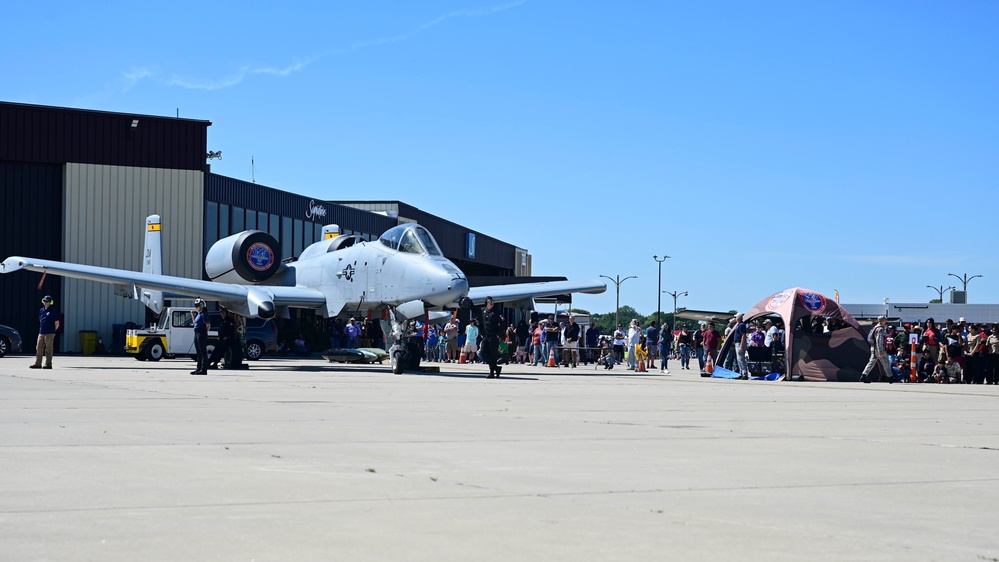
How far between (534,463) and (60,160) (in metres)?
39.4

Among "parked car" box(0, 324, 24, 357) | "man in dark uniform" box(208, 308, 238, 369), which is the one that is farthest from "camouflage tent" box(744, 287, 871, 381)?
"parked car" box(0, 324, 24, 357)

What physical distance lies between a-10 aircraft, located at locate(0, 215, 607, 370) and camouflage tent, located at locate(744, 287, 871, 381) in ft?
22.2

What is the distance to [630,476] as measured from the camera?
701 cm

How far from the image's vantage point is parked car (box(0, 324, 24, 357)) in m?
36.8

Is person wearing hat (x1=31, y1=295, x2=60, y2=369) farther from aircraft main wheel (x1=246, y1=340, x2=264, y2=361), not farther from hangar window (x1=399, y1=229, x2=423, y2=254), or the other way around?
aircraft main wheel (x1=246, y1=340, x2=264, y2=361)

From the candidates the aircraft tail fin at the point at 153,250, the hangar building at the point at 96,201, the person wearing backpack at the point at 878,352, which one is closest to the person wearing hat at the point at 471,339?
the aircraft tail fin at the point at 153,250

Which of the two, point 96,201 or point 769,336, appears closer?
point 769,336

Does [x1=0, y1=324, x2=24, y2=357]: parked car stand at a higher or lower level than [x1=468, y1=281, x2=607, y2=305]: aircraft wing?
lower

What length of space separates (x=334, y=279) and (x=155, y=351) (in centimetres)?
937

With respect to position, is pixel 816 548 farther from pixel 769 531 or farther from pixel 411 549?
pixel 411 549

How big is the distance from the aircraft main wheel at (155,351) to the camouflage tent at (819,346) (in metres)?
18.7

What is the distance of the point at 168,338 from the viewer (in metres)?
34.4

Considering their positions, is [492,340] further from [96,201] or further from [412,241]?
[96,201]

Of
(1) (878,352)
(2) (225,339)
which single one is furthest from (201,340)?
(1) (878,352)
